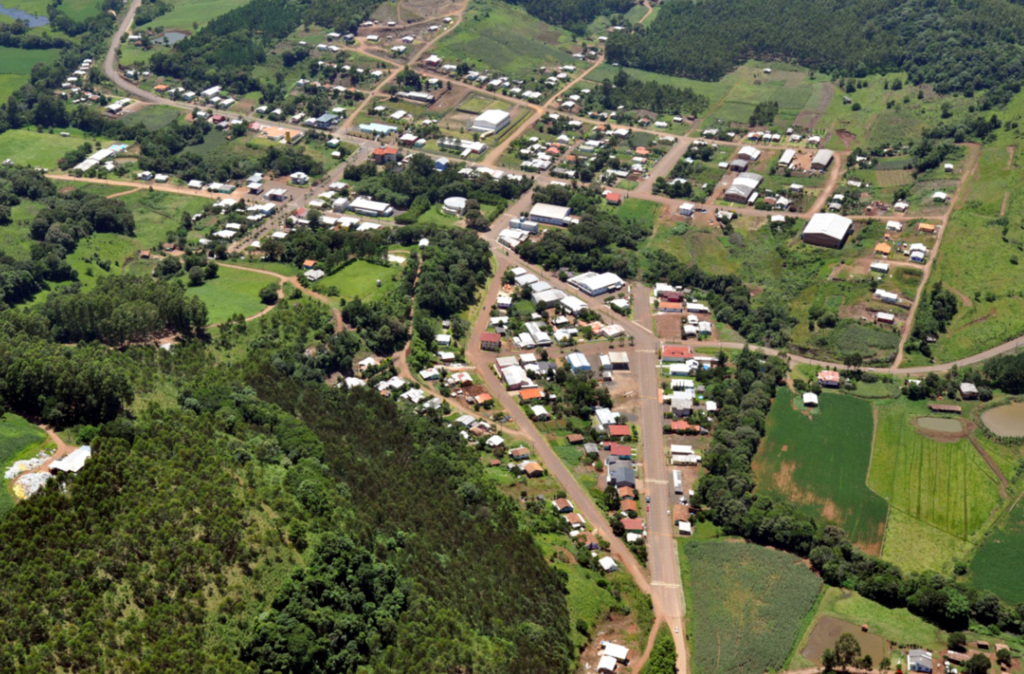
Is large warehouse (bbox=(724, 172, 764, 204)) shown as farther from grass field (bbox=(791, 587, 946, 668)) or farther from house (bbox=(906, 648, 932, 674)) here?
house (bbox=(906, 648, 932, 674))

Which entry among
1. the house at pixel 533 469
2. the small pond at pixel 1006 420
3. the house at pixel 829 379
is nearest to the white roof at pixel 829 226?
the house at pixel 829 379

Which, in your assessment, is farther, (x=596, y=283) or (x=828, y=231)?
(x=828, y=231)

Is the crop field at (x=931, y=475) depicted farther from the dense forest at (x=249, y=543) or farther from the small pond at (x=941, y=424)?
the dense forest at (x=249, y=543)

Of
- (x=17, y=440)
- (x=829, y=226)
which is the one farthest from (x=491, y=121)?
(x=17, y=440)

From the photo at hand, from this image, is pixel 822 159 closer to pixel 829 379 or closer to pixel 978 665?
pixel 829 379

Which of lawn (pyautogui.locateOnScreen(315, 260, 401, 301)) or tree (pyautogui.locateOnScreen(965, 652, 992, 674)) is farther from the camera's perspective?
lawn (pyautogui.locateOnScreen(315, 260, 401, 301))

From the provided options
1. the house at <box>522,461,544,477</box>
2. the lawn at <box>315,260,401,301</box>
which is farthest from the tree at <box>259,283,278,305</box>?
the house at <box>522,461,544,477</box>

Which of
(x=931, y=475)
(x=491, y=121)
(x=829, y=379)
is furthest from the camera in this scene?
(x=491, y=121)

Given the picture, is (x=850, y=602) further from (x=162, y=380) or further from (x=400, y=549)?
(x=162, y=380)
